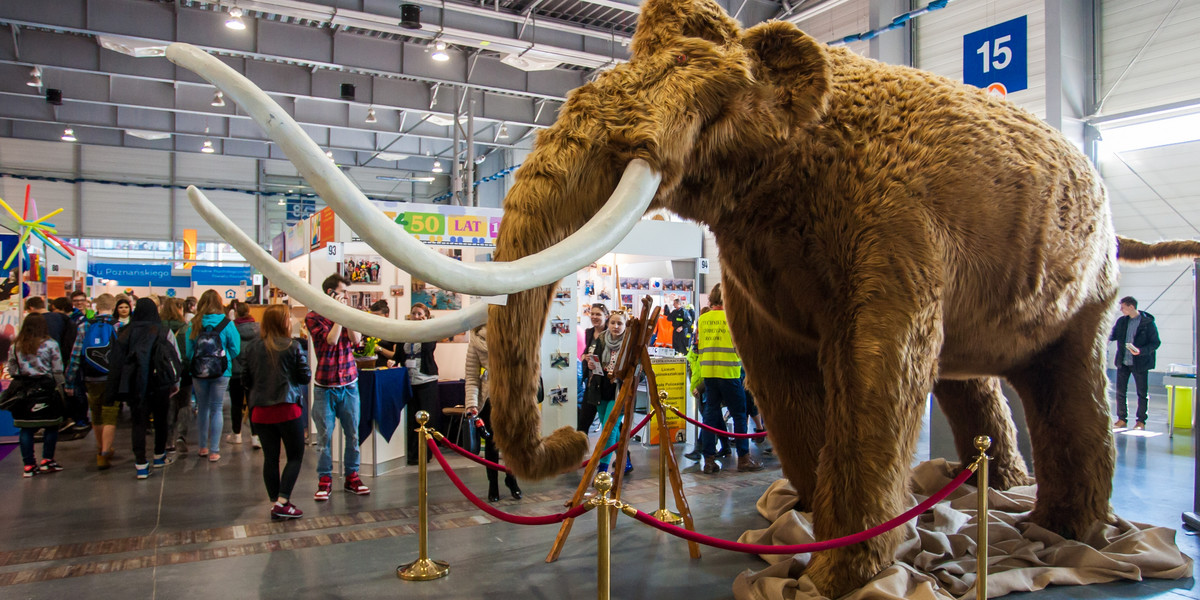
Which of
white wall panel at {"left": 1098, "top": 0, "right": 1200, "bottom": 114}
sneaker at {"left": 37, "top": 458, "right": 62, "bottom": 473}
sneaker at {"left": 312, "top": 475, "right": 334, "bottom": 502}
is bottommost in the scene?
sneaker at {"left": 37, "top": 458, "right": 62, "bottom": 473}

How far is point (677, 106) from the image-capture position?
2.22 metres

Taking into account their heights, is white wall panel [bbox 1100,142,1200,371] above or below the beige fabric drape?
above

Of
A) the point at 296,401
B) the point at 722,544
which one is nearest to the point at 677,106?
the point at 722,544

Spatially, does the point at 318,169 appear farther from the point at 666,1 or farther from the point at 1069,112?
the point at 1069,112

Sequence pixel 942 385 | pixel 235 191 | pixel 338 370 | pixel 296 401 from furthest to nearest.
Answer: pixel 235 191 < pixel 338 370 < pixel 296 401 < pixel 942 385

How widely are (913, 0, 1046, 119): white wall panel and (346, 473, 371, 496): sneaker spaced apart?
10173 millimetres

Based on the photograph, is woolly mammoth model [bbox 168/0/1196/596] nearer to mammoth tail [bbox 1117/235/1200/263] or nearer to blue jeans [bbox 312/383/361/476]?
mammoth tail [bbox 1117/235/1200/263]

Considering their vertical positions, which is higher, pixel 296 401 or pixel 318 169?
pixel 318 169

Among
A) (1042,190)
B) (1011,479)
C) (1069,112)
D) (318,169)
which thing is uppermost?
(1069,112)

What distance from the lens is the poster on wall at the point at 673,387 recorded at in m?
7.47

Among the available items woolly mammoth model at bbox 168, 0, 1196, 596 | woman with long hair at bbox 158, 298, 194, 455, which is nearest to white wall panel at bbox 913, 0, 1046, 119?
woolly mammoth model at bbox 168, 0, 1196, 596

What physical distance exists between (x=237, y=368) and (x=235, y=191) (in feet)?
59.3

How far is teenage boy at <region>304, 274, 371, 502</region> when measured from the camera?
5293 millimetres

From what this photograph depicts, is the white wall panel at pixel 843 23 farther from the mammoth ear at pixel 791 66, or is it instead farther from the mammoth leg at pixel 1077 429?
the mammoth ear at pixel 791 66
